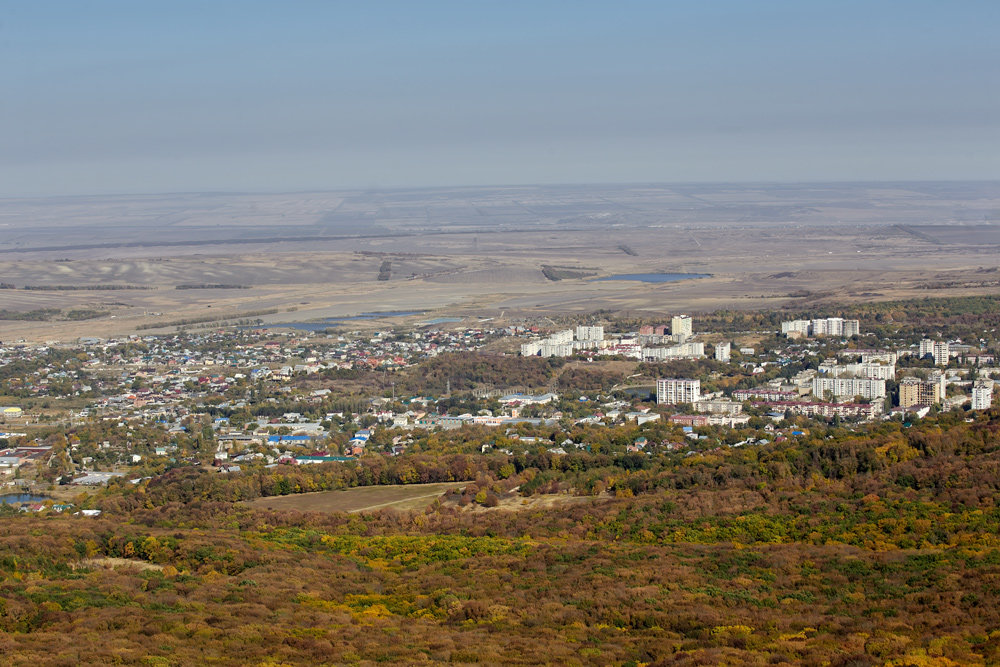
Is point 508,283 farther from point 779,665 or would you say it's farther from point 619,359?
point 779,665

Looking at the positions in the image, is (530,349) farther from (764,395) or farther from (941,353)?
(941,353)

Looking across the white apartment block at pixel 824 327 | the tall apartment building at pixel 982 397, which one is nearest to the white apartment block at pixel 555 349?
the white apartment block at pixel 824 327

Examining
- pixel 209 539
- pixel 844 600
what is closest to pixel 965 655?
pixel 844 600

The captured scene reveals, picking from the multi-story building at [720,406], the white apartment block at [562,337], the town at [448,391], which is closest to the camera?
the town at [448,391]

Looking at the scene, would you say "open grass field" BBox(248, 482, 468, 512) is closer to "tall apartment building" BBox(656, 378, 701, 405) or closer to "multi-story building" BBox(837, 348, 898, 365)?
"tall apartment building" BBox(656, 378, 701, 405)

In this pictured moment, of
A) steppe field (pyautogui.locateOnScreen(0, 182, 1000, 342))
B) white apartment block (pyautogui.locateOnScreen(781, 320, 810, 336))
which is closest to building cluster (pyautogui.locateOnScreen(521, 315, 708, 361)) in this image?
white apartment block (pyautogui.locateOnScreen(781, 320, 810, 336))

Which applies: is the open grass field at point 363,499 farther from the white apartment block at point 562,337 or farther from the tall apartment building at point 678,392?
the white apartment block at point 562,337
